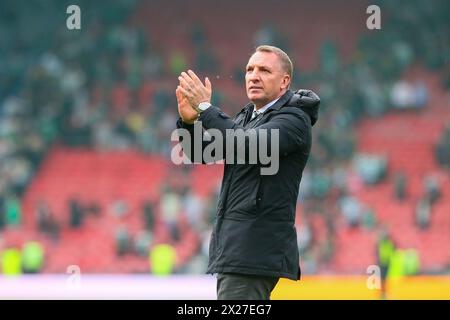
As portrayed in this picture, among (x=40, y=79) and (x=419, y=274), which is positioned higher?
(x=40, y=79)

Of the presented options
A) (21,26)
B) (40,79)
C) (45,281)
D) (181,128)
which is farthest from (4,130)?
(181,128)

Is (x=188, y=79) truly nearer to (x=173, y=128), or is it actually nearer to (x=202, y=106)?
(x=202, y=106)

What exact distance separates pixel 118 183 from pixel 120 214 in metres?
0.98

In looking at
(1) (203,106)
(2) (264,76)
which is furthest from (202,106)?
(2) (264,76)

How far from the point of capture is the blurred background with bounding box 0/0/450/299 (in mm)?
15861

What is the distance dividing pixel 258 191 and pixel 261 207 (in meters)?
0.07

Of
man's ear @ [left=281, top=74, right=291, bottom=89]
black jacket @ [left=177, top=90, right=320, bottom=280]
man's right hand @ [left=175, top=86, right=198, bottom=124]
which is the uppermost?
man's ear @ [left=281, top=74, right=291, bottom=89]

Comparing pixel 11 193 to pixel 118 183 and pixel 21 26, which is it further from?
A: pixel 21 26

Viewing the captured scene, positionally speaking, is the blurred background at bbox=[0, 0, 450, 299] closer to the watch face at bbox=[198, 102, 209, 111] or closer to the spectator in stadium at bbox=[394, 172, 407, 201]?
the spectator in stadium at bbox=[394, 172, 407, 201]

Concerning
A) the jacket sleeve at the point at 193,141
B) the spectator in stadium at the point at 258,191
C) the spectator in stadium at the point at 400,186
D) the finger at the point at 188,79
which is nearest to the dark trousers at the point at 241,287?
the spectator in stadium at the point at 258,191

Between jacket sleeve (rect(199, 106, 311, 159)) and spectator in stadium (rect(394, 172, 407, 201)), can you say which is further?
spectator in stadium (rect(394, 172, 407, 201))

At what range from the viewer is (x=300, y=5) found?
19.8m

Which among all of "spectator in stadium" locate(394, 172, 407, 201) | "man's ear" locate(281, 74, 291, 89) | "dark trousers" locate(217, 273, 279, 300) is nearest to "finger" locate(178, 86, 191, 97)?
"man's ear" locate(281, 74, 291, 89)

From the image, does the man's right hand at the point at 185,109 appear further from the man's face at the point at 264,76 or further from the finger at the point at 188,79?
the man's face at the point at 264,76
